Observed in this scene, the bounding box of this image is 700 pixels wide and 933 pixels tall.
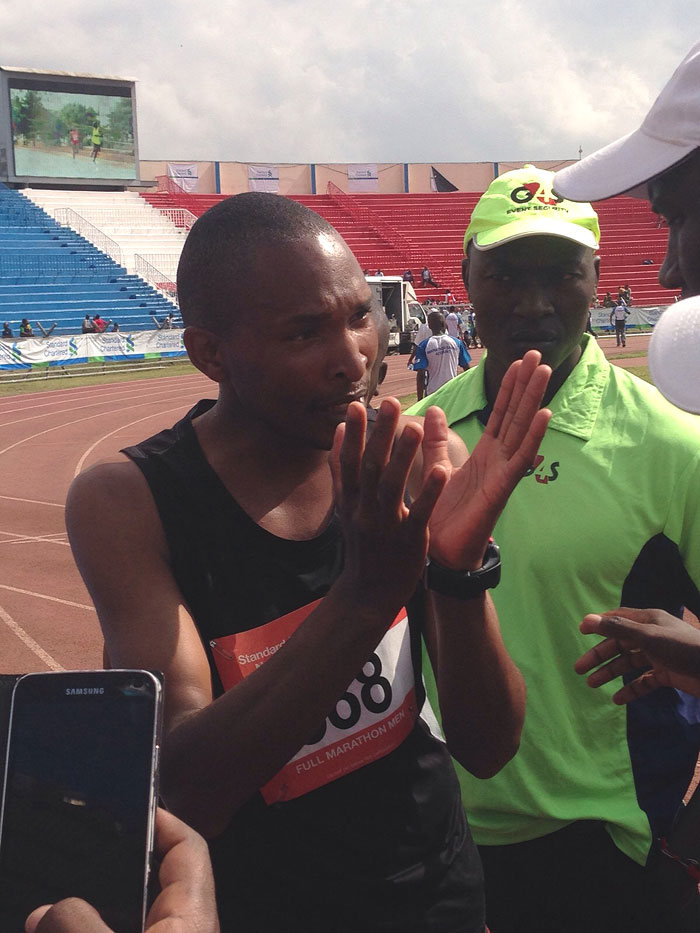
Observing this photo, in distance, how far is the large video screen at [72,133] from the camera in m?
40.9

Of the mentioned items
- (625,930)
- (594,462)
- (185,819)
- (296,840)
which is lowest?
(625,930)

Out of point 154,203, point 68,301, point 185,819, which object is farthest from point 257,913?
point 154,203

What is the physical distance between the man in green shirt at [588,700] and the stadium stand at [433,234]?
38.5m

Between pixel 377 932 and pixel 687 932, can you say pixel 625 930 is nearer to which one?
pixel 687 932

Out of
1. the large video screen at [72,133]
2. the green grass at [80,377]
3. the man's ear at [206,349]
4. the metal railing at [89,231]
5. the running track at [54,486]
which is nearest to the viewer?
the man's ear at [206,349]

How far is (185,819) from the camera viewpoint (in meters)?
1.47

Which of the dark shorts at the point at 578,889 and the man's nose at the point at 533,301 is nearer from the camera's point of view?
the dark shorts at the point at 578,889

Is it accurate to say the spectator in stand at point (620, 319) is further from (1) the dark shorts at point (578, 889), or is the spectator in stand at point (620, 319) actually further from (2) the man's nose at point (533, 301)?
(1) the dark shorts at point (578, 889)

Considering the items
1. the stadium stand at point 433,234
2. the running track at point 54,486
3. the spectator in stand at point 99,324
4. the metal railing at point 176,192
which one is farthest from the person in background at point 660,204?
the metal railing at point 176,192

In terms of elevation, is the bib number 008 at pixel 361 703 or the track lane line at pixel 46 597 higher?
the bib number 008 at pixel 361 703

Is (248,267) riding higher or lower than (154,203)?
lower

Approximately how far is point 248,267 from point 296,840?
1023mm

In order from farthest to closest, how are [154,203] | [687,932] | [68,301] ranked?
1. [154,203]
2. [68,301]
3. [687,932]

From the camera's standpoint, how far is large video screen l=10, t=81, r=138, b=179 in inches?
1612
